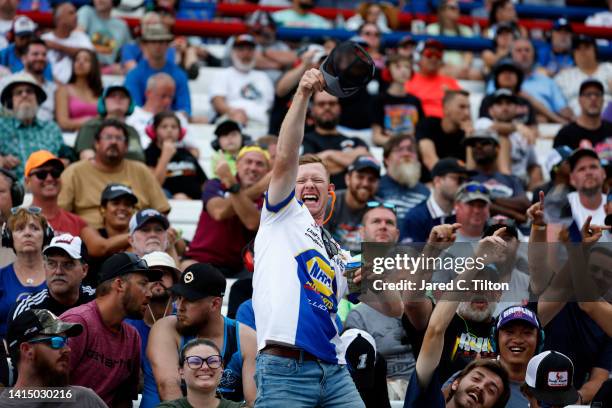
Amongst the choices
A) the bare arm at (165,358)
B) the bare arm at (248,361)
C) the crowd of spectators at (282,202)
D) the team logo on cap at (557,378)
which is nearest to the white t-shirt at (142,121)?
the crowd of spectators at (282,202)

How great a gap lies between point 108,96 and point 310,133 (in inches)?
76.6

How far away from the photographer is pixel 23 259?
8.19m

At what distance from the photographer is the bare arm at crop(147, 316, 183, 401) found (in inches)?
270

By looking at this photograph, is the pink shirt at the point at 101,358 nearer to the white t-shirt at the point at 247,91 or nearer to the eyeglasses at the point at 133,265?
the eyeglasses at the point at 133,265

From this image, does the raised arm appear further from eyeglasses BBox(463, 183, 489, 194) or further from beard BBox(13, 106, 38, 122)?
beard BBox(13, 106, 38, 122)

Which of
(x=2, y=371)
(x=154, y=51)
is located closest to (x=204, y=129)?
(x=154, y=51)

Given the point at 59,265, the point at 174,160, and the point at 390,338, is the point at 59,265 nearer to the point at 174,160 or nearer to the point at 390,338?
the point at 390,338

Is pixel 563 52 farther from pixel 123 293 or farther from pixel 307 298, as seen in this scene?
pixel 307 298

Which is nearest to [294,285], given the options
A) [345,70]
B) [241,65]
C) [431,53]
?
[345,70]

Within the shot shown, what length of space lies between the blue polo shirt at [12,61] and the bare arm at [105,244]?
3801mm

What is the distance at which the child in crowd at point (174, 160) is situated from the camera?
11.4 m

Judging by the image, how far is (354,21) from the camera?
16297 mm

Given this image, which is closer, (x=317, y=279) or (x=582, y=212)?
(x=317, y=279)

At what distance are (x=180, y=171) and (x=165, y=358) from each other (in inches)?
182
